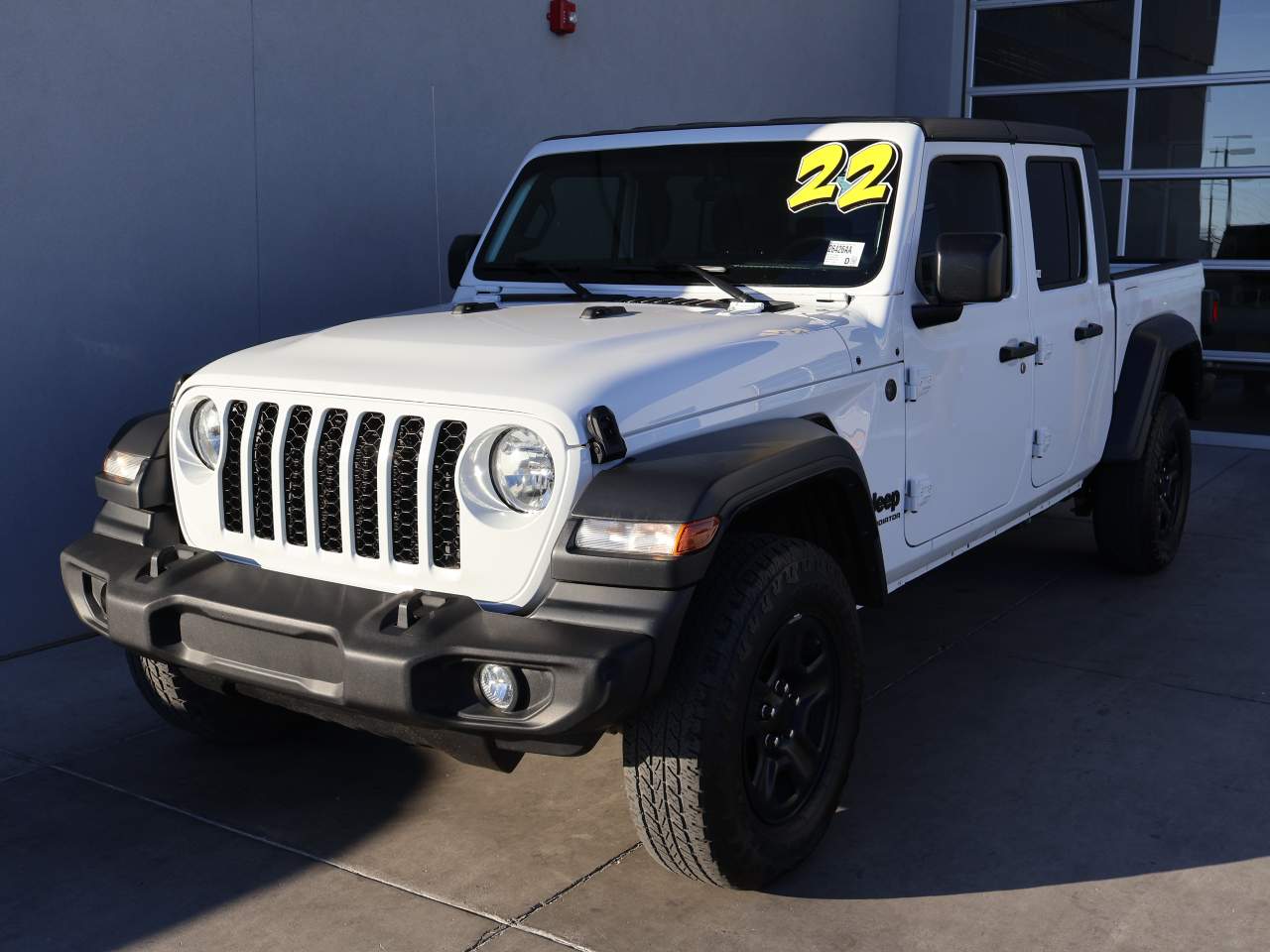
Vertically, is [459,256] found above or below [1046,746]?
above

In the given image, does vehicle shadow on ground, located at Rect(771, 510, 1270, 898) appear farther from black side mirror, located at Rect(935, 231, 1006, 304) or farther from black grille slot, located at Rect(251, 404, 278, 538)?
black grille slot, located at Rect(251, 404, 278, 538)

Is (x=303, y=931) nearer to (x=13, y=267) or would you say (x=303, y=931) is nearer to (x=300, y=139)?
(x=13, y=267)

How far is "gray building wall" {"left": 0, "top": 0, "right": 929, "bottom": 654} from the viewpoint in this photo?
488 cm

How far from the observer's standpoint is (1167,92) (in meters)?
10.1

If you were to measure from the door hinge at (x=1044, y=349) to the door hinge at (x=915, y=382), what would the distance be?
0.86 m

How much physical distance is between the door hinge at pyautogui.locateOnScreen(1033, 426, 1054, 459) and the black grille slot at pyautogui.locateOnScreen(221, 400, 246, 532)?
275 centimetres

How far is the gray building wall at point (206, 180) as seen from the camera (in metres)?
4.88

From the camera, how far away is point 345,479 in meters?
3.02

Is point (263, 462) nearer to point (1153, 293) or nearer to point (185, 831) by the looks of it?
point (185, 831)

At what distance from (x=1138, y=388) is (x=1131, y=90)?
18.8ft

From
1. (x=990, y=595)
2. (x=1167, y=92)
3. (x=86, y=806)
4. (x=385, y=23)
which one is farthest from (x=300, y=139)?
(x=1167, y=92)

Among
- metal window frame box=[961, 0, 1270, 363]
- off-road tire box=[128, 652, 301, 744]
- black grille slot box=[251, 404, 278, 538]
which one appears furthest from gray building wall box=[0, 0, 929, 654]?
metal window frame box=[961, 0, 1270, 363]

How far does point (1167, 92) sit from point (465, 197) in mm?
6110

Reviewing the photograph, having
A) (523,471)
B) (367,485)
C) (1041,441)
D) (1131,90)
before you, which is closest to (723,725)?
(523,471)
